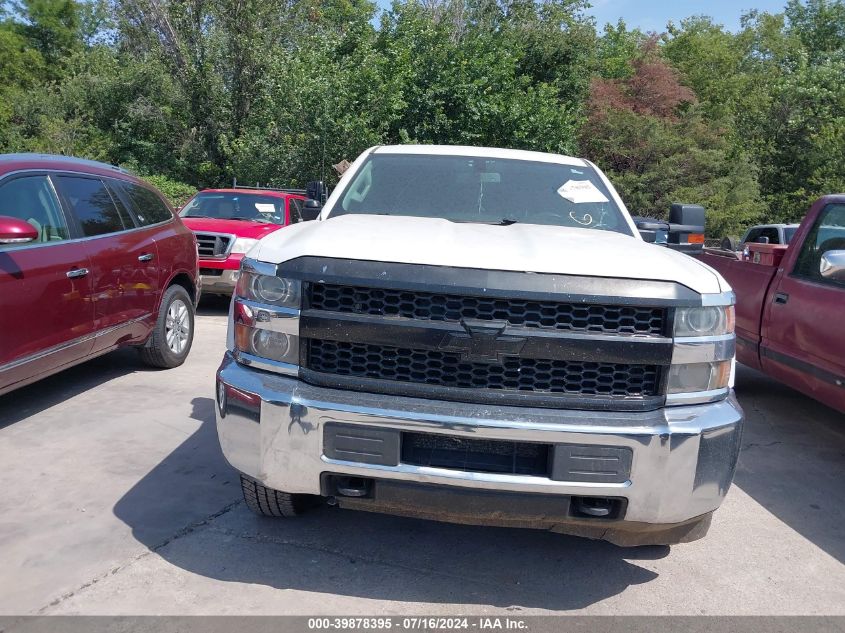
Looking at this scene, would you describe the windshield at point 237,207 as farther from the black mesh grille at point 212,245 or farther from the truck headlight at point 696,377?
the truck headlight at point 696,377

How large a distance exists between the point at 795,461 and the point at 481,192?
9.52ft

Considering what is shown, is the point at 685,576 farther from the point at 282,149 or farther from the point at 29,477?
the point at 282,149

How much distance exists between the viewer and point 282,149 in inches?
741

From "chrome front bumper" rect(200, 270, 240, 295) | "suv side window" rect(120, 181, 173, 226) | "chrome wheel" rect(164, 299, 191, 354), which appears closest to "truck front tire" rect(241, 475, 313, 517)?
"chrome wheel" rect(164, 299, 191, 354)

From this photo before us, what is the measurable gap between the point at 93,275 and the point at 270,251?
2.78m

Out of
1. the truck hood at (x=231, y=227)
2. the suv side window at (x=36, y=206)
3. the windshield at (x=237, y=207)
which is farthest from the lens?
the windshield at (x=237, y=207)

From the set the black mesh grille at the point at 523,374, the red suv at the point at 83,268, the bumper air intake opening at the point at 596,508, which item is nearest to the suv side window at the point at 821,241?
the black mesh grille at the point at 523,374

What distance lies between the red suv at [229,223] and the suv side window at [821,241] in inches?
233

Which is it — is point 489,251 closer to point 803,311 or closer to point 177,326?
point 803,311

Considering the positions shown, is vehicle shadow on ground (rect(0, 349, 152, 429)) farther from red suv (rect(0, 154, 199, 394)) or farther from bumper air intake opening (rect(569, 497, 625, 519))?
bumper air intake opening (rect(569, 497, 625, 519))

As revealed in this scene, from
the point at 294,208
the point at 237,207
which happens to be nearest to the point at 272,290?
the point at 237,207

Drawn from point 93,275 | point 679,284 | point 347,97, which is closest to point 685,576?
point 679,284

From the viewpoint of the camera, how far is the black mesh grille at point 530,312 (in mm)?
2947

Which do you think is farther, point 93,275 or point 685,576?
point 93,275
